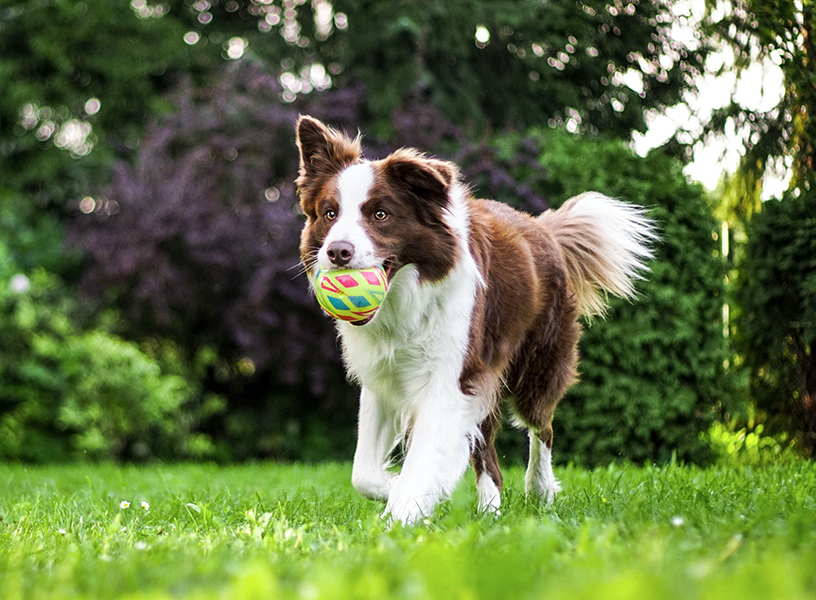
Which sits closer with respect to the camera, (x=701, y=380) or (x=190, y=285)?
(x=701, y=380)

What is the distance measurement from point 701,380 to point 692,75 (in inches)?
143

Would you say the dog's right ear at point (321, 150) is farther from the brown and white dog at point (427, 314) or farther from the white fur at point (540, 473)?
the white fur at point (540, 473)

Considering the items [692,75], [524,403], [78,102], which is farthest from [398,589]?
[78,102]

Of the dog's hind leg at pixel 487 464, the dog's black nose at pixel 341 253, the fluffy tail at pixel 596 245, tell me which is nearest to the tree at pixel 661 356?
the fluffy tail at pixel 596 245

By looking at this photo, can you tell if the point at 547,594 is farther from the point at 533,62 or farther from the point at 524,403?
the point at 533,62

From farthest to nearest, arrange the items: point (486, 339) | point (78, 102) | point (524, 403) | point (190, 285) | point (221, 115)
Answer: point (78, 102) → point (221, 115) → point (190, 285) → point (524, 403) → point (486, 339)

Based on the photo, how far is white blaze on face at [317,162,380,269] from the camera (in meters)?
3.41

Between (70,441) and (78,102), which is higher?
(78,102)

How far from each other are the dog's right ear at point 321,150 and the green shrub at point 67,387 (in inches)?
234

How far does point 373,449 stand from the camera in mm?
3926

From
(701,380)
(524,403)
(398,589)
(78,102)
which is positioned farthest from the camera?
(78,102)

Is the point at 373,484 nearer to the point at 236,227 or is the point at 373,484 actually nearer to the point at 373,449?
the point at 373,449

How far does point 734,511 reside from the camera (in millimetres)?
2855

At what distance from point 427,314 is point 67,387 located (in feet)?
23.4
